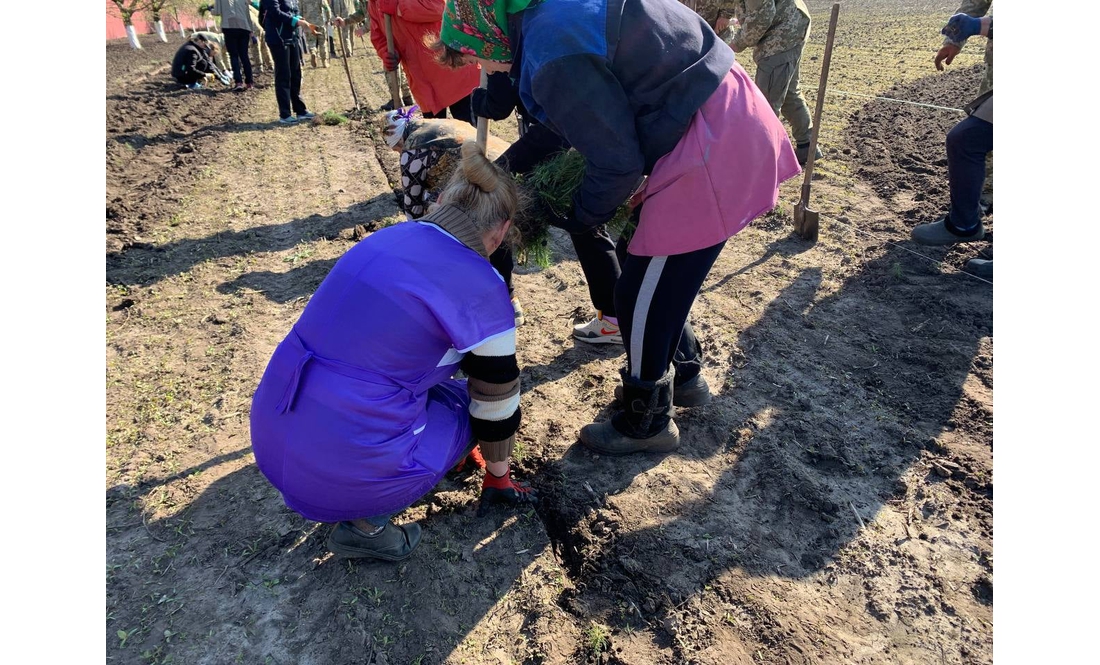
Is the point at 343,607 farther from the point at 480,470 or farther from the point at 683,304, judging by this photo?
the point at 683,304

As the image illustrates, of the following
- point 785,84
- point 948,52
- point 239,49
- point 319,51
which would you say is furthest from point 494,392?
point 319,51

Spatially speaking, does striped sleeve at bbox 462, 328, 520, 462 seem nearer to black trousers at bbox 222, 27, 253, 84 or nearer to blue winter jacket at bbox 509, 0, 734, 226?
blue winter jacket at bbox 509, 0, 734, 226

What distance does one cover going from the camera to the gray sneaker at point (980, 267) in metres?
3.91

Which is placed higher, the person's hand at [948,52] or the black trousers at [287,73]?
the person's hand at [948,52]

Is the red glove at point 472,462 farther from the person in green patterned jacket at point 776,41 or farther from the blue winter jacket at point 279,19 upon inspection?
the blue winter jacket at point 279,19


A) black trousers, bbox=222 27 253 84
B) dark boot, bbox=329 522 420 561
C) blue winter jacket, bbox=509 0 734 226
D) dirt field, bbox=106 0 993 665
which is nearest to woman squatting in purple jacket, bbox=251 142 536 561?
dark boot, bbox=329 522 420 561

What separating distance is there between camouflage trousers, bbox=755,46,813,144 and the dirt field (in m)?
1.37

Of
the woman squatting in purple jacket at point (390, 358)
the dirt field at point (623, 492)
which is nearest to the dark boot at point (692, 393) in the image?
the dirt field at point (623, 492)

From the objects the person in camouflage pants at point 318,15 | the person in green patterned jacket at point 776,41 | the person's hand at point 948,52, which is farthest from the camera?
the person in camouflage pants at point 318,15

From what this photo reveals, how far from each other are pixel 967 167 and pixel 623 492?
323 cm

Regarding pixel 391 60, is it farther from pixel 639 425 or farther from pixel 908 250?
pixel 908 250

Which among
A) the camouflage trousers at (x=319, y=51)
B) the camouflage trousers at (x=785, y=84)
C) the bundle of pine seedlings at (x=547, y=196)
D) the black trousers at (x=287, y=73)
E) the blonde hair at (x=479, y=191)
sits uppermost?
the blonde hair at (x=479, y=191)

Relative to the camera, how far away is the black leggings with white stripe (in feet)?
7.32

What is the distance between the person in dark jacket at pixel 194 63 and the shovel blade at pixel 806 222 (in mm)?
11337
